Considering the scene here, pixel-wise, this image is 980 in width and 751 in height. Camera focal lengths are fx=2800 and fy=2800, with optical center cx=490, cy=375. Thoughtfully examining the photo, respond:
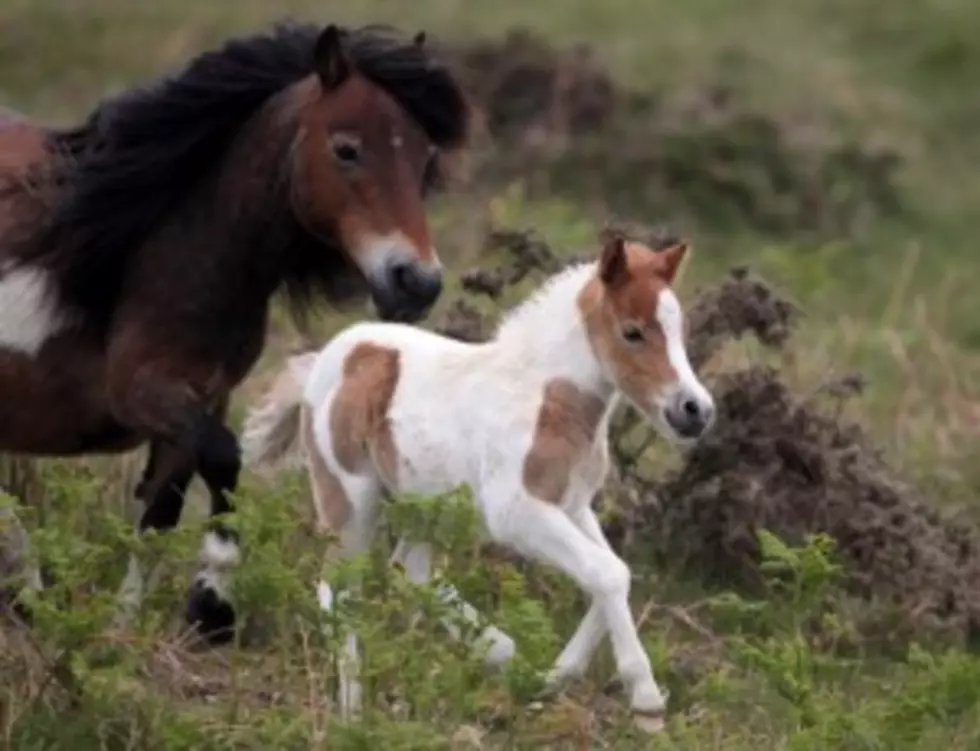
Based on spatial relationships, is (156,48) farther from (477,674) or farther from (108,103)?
(477,674)

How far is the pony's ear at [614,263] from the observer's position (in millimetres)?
6289

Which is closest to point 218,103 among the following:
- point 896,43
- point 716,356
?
point 716,356

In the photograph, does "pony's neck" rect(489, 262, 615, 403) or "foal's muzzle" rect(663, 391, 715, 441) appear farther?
"pony's neck" rect(489, 262, 615, 403)

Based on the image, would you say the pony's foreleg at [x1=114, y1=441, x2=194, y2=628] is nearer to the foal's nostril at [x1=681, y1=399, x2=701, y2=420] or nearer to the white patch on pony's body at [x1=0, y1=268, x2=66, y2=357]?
the white patch on pony's body at [x1=0, y1=268, x2=66, y2=357]

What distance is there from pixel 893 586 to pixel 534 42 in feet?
26.8

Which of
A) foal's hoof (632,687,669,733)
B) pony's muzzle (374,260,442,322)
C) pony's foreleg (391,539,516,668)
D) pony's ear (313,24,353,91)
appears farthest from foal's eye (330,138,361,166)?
foal's hoof (632,687,669,733)

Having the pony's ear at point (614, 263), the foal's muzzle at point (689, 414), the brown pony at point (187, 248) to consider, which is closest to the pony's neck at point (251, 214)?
A: the brown pony at point (187, 248)

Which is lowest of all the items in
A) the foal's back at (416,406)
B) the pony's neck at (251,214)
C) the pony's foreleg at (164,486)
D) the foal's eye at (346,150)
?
the pony's foreleg at (164,486)

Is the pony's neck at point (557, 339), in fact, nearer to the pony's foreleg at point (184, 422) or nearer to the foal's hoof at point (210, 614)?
the pony's foreleg at point (184, 422)

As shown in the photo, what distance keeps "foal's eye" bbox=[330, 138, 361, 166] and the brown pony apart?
0.08 m

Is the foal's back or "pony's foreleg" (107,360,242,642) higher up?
the foal's back

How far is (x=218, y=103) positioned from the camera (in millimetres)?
7086

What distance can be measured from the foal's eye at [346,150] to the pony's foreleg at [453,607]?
3.04 ft

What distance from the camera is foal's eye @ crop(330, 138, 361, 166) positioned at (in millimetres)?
6742
